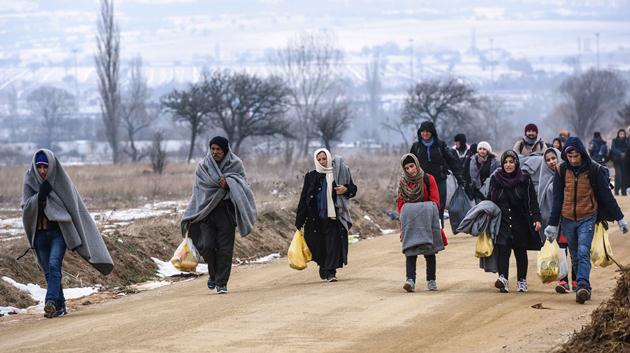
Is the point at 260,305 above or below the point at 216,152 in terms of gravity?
below

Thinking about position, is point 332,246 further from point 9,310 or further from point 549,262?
point 9,310

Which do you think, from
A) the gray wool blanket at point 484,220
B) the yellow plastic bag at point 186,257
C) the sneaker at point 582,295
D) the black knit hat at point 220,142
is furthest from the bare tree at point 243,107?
the sneaker at point 582,295

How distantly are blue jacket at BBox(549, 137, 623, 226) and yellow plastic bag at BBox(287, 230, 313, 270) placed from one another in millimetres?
3803

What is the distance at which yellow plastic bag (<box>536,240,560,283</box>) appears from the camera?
1619cm

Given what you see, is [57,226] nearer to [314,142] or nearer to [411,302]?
[411,302]

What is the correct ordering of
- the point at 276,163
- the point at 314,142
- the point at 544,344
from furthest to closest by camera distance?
1. the point at 314,142
2. the point at 276,163
3. the point at 544,344

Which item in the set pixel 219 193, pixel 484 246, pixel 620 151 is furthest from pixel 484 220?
pixel 620 151

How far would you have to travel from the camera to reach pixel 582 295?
1537cm

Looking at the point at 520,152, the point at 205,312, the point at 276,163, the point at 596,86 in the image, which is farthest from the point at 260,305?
the point at 596,86

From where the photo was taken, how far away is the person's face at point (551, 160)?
1738 cm

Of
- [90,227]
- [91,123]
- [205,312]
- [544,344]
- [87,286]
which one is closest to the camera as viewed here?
[544,344]

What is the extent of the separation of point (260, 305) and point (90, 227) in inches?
86.3

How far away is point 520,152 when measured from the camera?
21375 millimetres

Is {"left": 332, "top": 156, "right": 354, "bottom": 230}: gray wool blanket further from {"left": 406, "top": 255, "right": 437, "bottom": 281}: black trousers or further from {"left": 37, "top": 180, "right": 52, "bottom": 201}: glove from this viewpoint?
{"left": 37, "top": 180, "right": 52, "bottom": 201}: glove
